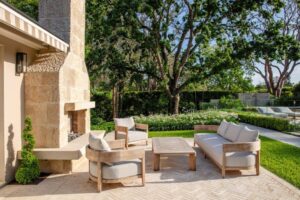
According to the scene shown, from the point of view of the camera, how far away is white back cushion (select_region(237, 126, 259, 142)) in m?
6.38

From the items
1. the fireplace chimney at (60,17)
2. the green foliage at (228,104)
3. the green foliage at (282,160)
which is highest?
the fireplace chimney at (60,17)

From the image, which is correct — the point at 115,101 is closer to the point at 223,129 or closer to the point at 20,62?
the point at 223,129

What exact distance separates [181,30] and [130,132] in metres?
9.43

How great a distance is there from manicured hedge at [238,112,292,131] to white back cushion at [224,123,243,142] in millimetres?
6245

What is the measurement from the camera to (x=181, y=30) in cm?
1681

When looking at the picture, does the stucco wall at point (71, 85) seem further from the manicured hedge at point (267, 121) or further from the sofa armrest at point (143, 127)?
the manicured hedge at point (267, 121)

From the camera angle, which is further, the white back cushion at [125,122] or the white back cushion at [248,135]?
the white back cushion at [125,122]

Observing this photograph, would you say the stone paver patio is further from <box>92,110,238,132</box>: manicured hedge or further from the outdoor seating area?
<box>92,110,238,132</box>: manicured hedge

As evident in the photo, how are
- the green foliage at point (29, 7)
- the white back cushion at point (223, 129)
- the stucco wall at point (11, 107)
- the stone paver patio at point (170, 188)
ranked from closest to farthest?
the stone paver patio at point (170, 188) < the stucco wall at point (11, 107) < the white back cushion at point (223, 129) < the green foliage at point (29, 7)

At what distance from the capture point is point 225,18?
51.6 feet

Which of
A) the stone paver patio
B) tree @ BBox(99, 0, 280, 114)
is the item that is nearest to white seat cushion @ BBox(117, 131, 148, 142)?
the stone paver patio

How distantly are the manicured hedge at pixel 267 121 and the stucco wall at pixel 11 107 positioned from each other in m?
11.2

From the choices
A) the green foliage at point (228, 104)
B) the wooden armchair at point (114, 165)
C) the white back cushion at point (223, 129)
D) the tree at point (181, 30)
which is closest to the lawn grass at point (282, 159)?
the white back cushion at point (223, 129)

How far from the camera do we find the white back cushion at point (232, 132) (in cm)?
712
